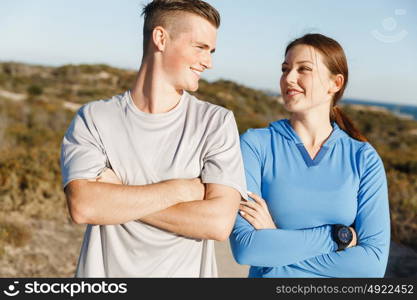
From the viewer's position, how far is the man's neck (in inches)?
78.5

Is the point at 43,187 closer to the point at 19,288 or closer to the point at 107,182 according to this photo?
the point at 19,288

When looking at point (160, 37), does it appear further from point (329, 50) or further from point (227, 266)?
point (227, 266)

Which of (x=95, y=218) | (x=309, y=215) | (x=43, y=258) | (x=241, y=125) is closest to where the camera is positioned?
(x=95, y=218)

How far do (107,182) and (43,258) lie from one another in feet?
14.8

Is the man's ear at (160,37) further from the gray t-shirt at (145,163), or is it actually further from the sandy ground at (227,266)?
the sandy ground at (227,266)

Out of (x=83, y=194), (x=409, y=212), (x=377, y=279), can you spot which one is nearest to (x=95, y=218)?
(x=83, y=194)

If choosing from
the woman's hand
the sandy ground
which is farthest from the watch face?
the sandy ground

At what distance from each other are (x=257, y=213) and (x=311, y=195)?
0.79 ft

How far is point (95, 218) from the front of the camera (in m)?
1.91

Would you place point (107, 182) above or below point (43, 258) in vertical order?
above

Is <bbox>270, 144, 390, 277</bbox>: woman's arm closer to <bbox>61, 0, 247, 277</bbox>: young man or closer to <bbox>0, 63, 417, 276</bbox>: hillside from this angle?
<bbox>61, 0, 247, 277</bbox>: young man

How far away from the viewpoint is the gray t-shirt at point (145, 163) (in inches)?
75.9

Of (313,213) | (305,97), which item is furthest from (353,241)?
(305,97)

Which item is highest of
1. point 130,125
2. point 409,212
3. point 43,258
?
point 130,125
